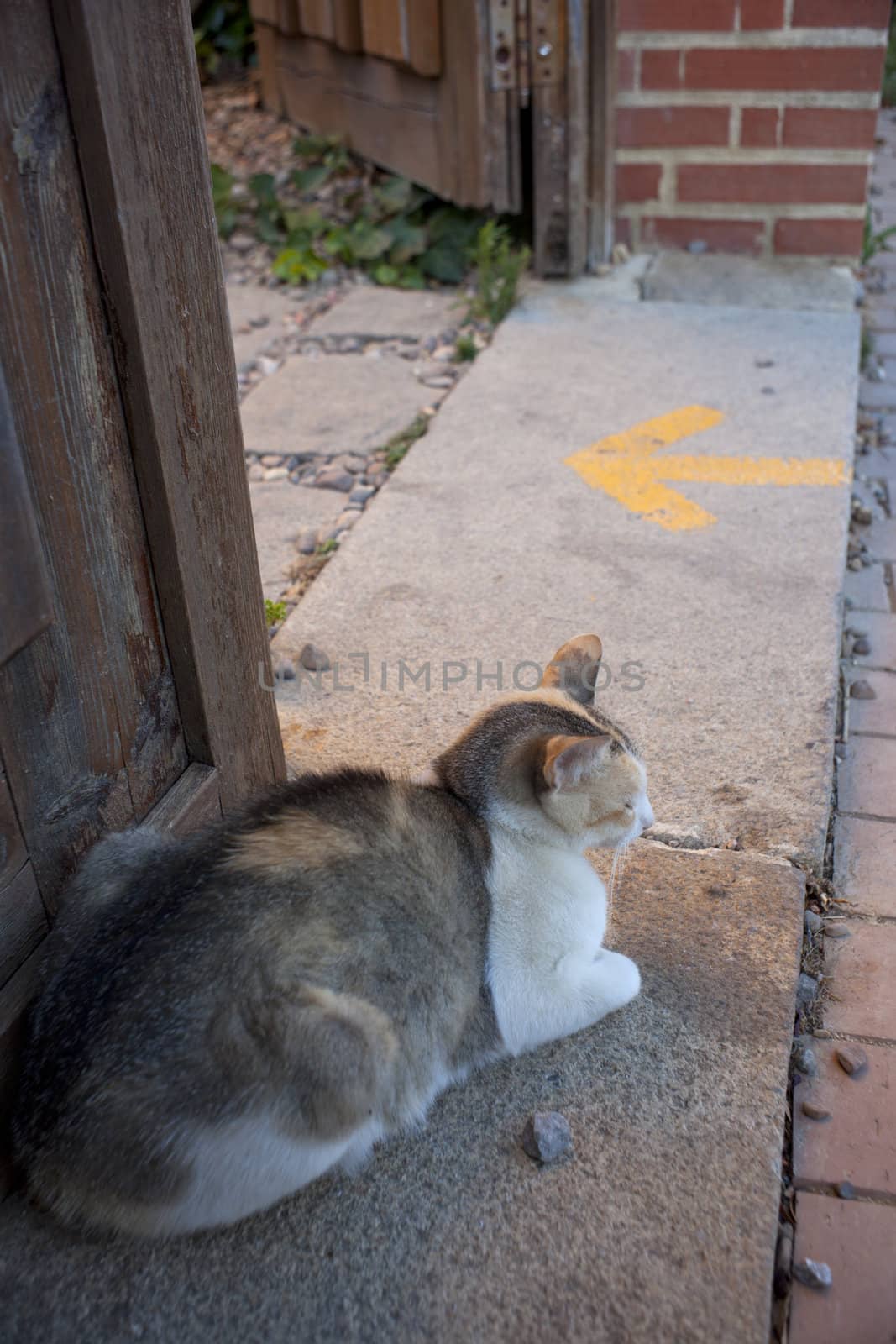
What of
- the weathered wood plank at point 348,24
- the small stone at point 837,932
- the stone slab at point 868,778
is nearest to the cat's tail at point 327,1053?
the small stone at point 837,932

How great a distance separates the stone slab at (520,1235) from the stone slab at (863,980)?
0.51 feet

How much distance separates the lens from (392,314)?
19.3ft

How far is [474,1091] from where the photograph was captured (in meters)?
2.16

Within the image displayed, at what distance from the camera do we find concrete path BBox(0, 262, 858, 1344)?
183 cm

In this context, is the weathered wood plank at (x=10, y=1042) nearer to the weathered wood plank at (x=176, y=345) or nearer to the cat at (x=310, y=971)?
the cat at (x=310, y=971)

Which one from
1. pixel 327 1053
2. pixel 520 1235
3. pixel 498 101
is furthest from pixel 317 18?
pixel 520 1235

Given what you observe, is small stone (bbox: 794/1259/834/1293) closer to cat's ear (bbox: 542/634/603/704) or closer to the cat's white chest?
the cat's white chest

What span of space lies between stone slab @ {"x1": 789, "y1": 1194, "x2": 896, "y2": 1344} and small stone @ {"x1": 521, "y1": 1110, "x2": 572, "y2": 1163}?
409 millimetres

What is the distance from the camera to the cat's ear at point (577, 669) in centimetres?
253

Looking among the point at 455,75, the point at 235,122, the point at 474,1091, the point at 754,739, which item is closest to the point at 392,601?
the point at 754,739

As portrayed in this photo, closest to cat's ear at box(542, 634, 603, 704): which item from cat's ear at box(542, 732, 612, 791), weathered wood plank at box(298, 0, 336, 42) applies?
cat's ear at box(542, 732, 612, 791)

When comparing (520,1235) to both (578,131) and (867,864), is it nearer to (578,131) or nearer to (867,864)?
(867,864)

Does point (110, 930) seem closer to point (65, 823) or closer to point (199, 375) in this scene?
point (65, 823)

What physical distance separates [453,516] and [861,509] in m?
1.51
